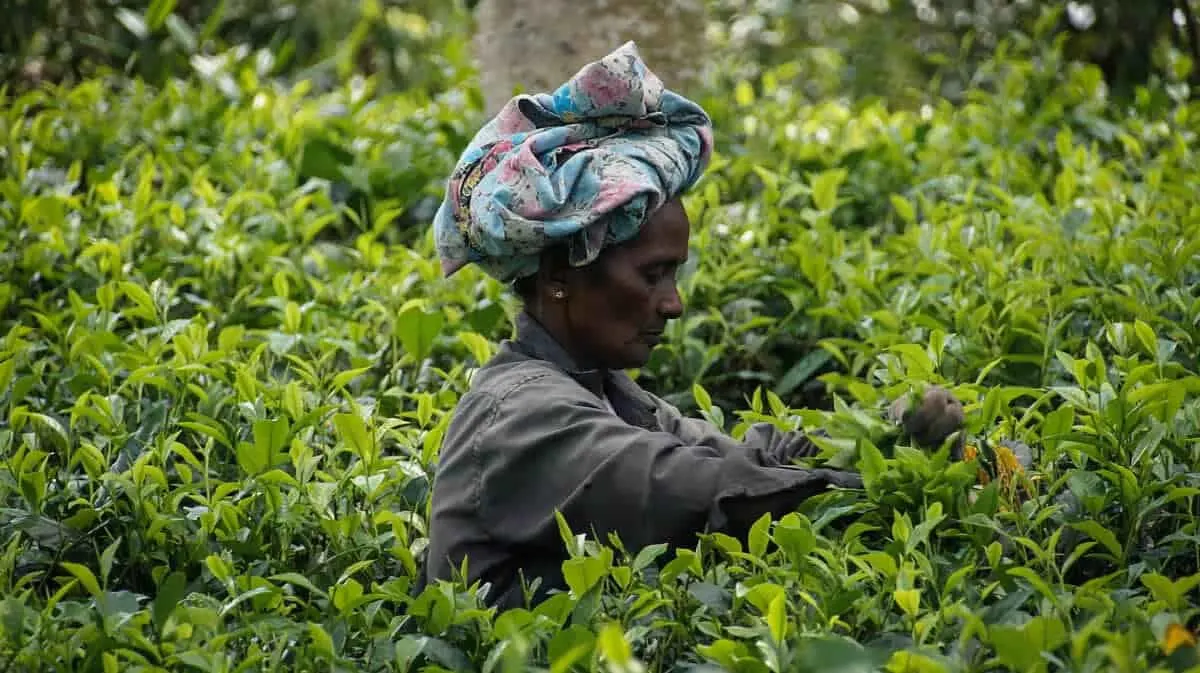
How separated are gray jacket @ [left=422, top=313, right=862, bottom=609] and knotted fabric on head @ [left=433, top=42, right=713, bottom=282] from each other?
218 millimetres

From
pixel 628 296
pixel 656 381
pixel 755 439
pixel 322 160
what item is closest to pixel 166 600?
pixel 628 296

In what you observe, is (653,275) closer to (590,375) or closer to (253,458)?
(590,375)

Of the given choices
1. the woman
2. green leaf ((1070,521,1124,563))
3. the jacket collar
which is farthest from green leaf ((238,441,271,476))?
green leaf ((1070,521,1124,563))

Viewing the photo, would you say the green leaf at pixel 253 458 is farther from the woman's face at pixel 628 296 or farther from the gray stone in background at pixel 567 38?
the gray stone in background at pixel 567 38

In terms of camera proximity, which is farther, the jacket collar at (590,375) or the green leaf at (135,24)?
the green leaf at (135,24)

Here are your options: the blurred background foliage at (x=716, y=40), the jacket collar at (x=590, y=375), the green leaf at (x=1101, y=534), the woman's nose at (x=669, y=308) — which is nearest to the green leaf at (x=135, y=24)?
the blurred background foliage at (x=716, y=40)

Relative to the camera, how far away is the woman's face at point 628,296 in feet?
9.43

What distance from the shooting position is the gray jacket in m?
2.53

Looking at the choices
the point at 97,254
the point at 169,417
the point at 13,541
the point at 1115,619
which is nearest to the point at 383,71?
the point at 97,254

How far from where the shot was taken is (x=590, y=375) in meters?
2.94

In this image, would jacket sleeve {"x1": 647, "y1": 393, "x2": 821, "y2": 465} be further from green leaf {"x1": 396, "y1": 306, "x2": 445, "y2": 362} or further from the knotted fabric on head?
green leaf {"x1": 396, "y1": 306, "x2": 445, "y2": 362}

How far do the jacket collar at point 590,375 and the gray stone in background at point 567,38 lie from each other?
2668 mm

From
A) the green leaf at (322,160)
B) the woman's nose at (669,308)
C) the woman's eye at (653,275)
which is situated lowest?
the green leaf at (322,160)

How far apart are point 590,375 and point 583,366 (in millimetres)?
21
